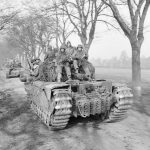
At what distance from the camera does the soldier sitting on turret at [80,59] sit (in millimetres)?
9641

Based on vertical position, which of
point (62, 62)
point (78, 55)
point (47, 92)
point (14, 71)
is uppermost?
point (78, 55)

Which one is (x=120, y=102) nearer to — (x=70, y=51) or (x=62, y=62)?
(x=62, y=62)

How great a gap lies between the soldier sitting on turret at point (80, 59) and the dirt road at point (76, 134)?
188 cm

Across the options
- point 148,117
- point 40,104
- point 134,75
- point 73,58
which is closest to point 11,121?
point 40,104

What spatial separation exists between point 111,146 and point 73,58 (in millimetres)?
→ 4314

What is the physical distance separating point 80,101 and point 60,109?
0.74 m

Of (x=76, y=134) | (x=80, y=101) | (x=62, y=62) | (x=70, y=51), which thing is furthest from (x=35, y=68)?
(x=76, y=134)

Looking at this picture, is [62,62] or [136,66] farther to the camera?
[136,66]

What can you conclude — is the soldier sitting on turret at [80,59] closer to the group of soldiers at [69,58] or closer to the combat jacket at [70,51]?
the group of soldiers at [69,58]

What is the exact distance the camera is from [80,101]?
25.1 ft

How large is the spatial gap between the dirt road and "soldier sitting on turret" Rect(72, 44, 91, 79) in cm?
188

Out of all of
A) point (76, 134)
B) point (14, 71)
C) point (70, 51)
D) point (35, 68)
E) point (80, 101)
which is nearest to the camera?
point (76, 134)

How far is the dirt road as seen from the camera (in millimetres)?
6309

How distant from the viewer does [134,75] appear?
13039 millimetres
